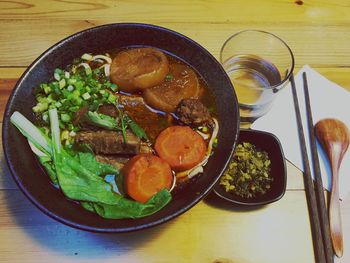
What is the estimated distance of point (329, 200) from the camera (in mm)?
1591

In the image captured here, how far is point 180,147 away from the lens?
1.47 meters

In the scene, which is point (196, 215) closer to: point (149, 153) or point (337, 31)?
point (149, 153)

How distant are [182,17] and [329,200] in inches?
47.0

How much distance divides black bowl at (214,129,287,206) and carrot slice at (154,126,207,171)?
0.50 feet

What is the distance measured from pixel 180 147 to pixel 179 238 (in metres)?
0.37

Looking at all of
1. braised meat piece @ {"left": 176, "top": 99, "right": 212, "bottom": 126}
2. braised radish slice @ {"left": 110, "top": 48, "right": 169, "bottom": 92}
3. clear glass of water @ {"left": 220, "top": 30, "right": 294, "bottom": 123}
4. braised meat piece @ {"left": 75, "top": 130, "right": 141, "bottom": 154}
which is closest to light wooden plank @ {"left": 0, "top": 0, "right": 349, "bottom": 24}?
clear glass of water @ {"left": 220, "top": 30, "right": 294, "bottom": 123}

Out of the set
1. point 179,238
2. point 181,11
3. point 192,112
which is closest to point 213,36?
point 181,11

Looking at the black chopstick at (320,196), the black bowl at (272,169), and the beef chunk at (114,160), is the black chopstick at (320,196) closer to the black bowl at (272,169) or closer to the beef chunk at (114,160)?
the black bowl at (272,169)

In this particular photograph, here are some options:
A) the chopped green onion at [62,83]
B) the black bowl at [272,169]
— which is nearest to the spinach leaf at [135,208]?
the black bowl at [272,169]

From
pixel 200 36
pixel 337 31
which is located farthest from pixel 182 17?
pixel 337 31

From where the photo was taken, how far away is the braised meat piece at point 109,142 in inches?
56.7

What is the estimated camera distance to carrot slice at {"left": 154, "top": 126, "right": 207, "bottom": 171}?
4.77ft

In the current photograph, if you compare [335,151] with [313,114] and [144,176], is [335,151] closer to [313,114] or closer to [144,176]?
[313,114]

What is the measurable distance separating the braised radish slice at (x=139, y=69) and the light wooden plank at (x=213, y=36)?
47cm
